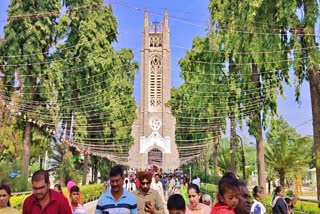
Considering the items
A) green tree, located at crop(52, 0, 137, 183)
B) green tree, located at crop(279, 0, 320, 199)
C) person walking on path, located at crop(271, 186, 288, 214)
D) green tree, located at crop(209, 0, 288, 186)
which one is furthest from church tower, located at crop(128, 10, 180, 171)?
person walking on path, located at crop(271, 186, 288, 214)

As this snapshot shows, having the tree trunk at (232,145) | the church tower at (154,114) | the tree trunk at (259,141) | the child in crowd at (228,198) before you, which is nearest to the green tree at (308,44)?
the tree trunk at (259,141)

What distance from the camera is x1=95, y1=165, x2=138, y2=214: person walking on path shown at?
11.9 ft

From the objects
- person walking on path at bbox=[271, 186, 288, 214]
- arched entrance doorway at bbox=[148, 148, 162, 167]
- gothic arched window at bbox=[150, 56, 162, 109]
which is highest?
gothic arched window at bbox=[150, 56, 162, 109]

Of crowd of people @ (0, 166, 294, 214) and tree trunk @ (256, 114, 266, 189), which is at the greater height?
tree trunk @ (256, 114, 266, 189)

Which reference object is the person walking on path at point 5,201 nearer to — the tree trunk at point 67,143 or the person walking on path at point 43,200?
the person walking on path at point 43,200

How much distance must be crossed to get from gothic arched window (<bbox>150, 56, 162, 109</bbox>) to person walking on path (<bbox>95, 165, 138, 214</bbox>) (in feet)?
162

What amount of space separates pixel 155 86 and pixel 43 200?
4970 cm

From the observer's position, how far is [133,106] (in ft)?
108

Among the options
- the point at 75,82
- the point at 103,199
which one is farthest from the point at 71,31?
the point at 103,199

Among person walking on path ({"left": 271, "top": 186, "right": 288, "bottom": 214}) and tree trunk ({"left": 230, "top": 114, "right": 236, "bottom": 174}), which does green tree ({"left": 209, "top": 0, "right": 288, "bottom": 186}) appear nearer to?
tree trunk ({"left": 230, "top": 114, "right": 236, "bottom": 174})

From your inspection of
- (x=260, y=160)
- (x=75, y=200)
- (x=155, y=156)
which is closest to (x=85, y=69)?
(x=260, y=160)

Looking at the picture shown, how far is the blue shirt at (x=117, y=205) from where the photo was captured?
3.62 m

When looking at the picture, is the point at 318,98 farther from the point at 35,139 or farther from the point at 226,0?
the point at 35,139

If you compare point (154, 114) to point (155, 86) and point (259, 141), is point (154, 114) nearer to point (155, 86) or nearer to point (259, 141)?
point (155, 86)
